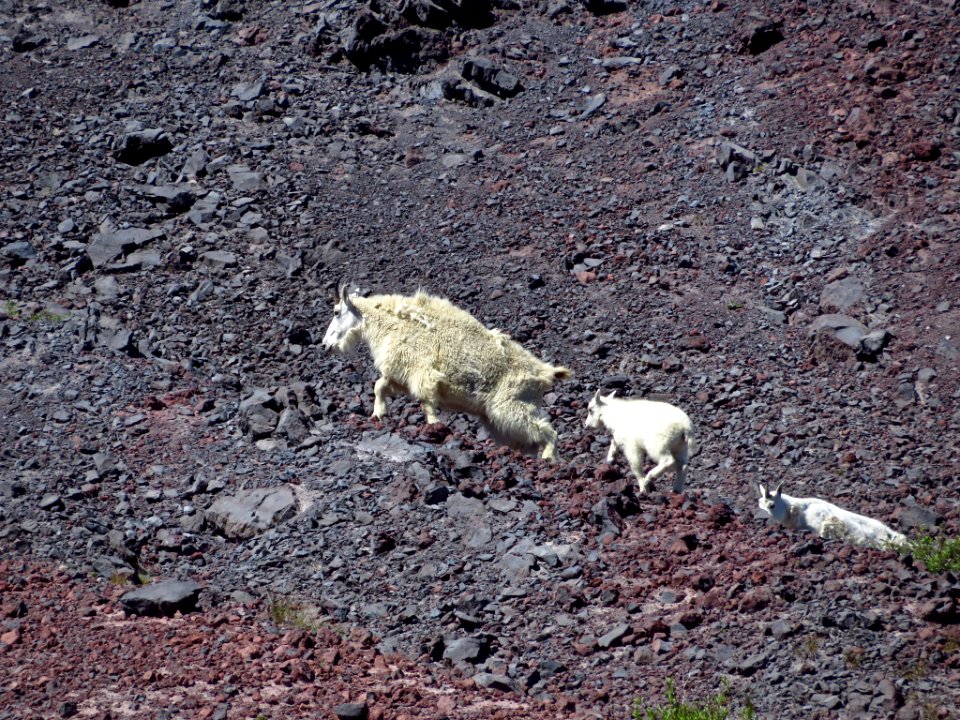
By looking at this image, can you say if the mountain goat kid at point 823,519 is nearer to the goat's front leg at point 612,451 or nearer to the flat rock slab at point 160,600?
the goat's front leg at point 612,451

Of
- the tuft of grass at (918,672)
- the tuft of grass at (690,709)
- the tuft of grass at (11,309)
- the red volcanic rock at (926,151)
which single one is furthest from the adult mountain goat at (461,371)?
the red volcanic rock at (926,151)

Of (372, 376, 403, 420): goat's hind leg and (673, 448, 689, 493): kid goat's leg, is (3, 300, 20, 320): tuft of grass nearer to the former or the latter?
(372, 376, 403, 420): goat's hind leg

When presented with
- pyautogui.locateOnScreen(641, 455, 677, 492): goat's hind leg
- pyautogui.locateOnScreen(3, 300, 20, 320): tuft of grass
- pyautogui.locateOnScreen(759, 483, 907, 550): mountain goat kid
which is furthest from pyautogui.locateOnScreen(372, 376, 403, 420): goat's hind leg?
pyautogui.locateOnScreen(3, 300, 20, 320): tuft of grass

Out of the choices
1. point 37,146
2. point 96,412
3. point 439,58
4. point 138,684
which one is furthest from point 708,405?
point 37,146

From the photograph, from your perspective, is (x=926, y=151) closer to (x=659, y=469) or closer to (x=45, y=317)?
(x=659, y=469)

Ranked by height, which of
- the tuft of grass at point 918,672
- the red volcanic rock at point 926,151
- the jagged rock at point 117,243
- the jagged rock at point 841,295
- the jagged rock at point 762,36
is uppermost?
the tuft of grass at point 918,672
